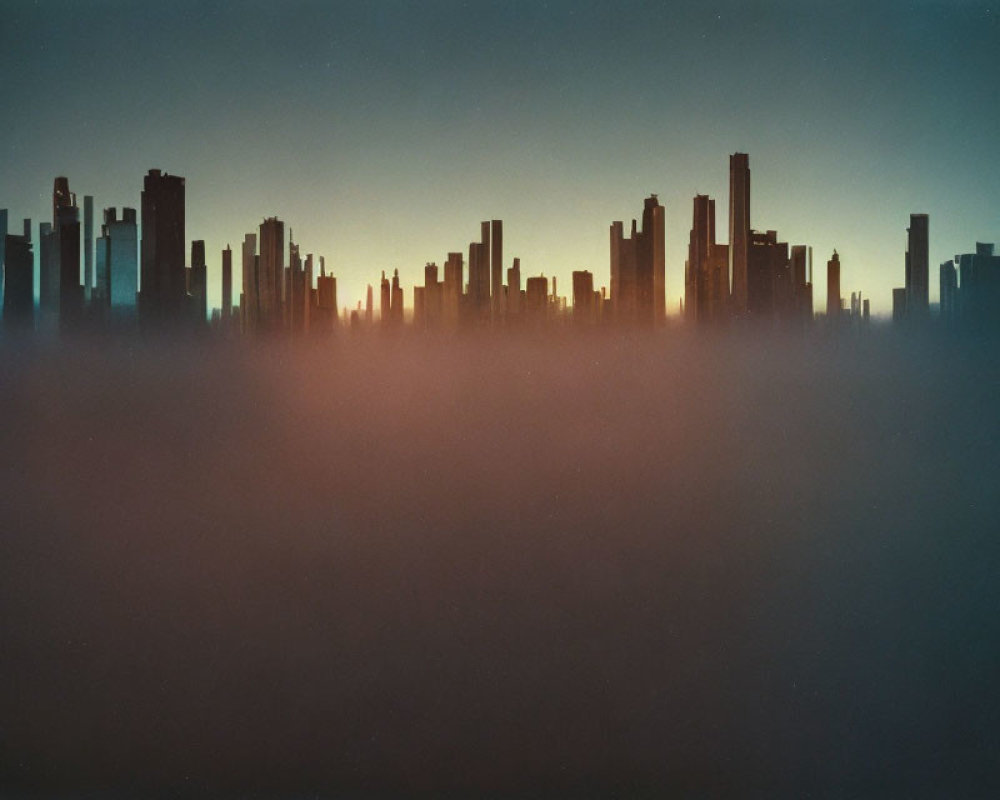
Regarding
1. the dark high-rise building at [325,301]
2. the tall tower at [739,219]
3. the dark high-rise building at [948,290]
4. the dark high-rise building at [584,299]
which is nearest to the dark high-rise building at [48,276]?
the dark high-rise building at [325,301]

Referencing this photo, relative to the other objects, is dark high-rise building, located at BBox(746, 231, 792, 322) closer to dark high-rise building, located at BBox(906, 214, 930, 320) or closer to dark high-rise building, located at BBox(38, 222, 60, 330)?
dark high-rise building, located at BBox(906, 214, 930, 320)

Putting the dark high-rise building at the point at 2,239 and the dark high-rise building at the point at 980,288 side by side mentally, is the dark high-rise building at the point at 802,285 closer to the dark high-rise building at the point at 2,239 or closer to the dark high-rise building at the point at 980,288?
the dark high-rise building at the point at 980,288

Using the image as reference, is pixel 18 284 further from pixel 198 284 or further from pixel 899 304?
pixel 899 304

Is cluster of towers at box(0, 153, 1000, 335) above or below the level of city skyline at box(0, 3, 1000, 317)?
below

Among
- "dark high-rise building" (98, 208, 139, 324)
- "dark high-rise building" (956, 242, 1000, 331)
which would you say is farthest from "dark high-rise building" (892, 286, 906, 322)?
"dark high-rise building" (98, 208, 139, 324)

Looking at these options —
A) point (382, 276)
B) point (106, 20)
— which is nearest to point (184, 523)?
point (382, 276)

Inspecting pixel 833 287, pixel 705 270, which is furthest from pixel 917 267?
pixel 705 270
